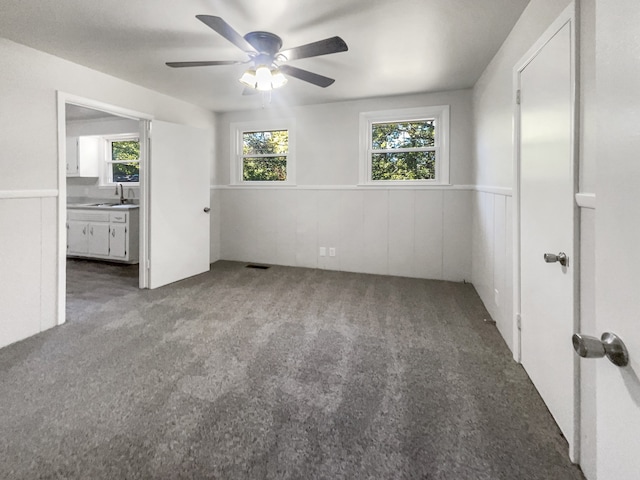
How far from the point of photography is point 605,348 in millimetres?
557

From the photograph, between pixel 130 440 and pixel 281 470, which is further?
pixel 130 440

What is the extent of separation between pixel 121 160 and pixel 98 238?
1.47m

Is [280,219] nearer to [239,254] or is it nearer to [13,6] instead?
[239,254]

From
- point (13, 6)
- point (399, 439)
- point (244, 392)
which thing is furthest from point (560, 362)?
point (13, 6)

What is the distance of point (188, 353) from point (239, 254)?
9.90 feet

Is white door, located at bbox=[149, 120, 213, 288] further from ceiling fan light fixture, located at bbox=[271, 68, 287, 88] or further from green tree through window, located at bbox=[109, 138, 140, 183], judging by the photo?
green tree through window, located at bbox=[109, 138, 140, 183]

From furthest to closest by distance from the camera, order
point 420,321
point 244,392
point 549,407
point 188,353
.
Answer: point 420,321
point 188,353
point 244,392
point 549,407

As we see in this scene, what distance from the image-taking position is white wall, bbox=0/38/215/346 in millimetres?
2469

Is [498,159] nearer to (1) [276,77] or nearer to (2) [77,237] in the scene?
(1) [276,77]

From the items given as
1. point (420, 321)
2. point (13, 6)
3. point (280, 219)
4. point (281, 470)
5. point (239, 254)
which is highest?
point (13, 6)

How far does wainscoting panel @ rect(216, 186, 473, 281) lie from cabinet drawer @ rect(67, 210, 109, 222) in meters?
1.87

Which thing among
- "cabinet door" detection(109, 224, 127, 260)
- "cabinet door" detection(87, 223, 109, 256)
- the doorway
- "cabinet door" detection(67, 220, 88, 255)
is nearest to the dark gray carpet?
the doorway

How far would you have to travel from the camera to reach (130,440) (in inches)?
57.9

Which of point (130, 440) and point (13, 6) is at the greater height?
point (13, 6)
